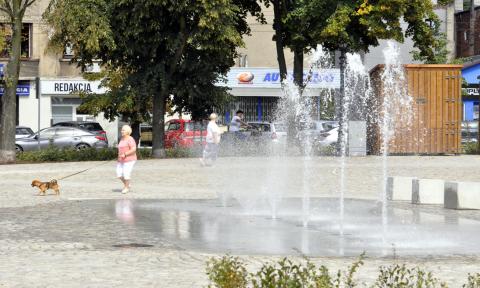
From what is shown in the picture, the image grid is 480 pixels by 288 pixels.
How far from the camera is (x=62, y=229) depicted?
46.1 ft

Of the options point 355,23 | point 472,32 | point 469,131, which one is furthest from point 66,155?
point 472,32

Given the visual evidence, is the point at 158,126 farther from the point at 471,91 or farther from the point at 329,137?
the point at 471,91

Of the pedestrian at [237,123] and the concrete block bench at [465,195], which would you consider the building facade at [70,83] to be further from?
the concrete block bench at [465,195]

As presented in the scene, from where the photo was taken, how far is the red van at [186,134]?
144 ft

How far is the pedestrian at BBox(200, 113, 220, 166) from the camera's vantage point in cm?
2983

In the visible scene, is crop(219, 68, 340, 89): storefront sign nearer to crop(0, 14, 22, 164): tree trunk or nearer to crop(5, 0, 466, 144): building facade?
crop(5, 0, 466, 144): building facade

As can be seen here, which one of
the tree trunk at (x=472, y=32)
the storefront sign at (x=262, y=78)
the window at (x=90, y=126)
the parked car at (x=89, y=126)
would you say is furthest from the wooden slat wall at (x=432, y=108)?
the tree trunk at (x=472, y=32)

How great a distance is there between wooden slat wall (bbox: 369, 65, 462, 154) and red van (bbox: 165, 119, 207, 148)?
1009 centimetres

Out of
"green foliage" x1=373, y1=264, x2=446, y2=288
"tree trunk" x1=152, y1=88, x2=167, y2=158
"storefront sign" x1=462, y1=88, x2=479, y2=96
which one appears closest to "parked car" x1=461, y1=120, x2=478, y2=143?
Result: "storefront sign" x1=462, y1=88, x2=479, y2=96

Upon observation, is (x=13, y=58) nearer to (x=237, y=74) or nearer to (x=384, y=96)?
(x=384, y=96)

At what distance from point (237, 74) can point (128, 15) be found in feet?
86.9

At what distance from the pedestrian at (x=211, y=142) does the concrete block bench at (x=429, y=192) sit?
11.4 metres

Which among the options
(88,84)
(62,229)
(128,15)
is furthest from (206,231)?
(88,84)

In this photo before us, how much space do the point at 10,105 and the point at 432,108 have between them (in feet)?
49.7
